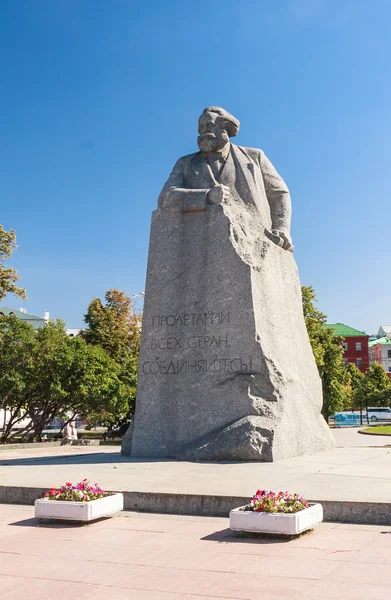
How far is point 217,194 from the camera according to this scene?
10.9 metres

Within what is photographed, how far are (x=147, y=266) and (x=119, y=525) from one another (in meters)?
5.95

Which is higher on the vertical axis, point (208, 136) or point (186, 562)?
point (208, 136)

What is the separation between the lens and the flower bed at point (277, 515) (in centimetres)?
522

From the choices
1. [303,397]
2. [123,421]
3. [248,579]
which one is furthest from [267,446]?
[123,421]

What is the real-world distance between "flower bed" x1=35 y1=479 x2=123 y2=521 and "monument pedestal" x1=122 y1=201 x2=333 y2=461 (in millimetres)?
3446

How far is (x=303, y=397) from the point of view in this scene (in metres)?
11.1

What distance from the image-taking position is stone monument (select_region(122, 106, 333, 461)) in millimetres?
10000

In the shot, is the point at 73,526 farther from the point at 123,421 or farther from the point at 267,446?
the point at 123,421

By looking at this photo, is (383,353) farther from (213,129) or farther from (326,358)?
(213,129)

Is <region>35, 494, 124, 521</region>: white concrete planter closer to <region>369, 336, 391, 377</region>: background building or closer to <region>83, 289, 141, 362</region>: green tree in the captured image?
<region>83, 289, 141, 362</region>: green tree

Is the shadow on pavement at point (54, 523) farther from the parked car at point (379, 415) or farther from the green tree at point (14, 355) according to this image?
the parked car at point (379, 415)

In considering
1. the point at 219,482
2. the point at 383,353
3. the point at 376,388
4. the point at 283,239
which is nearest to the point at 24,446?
the point at 283,239

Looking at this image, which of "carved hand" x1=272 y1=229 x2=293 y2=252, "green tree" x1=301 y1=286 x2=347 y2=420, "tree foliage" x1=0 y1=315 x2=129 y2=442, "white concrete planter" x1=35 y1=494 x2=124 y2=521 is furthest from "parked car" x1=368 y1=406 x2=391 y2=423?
"white concrete planter" x1=35 y1=494 x2=124 y2=521

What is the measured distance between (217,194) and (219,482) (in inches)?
204
